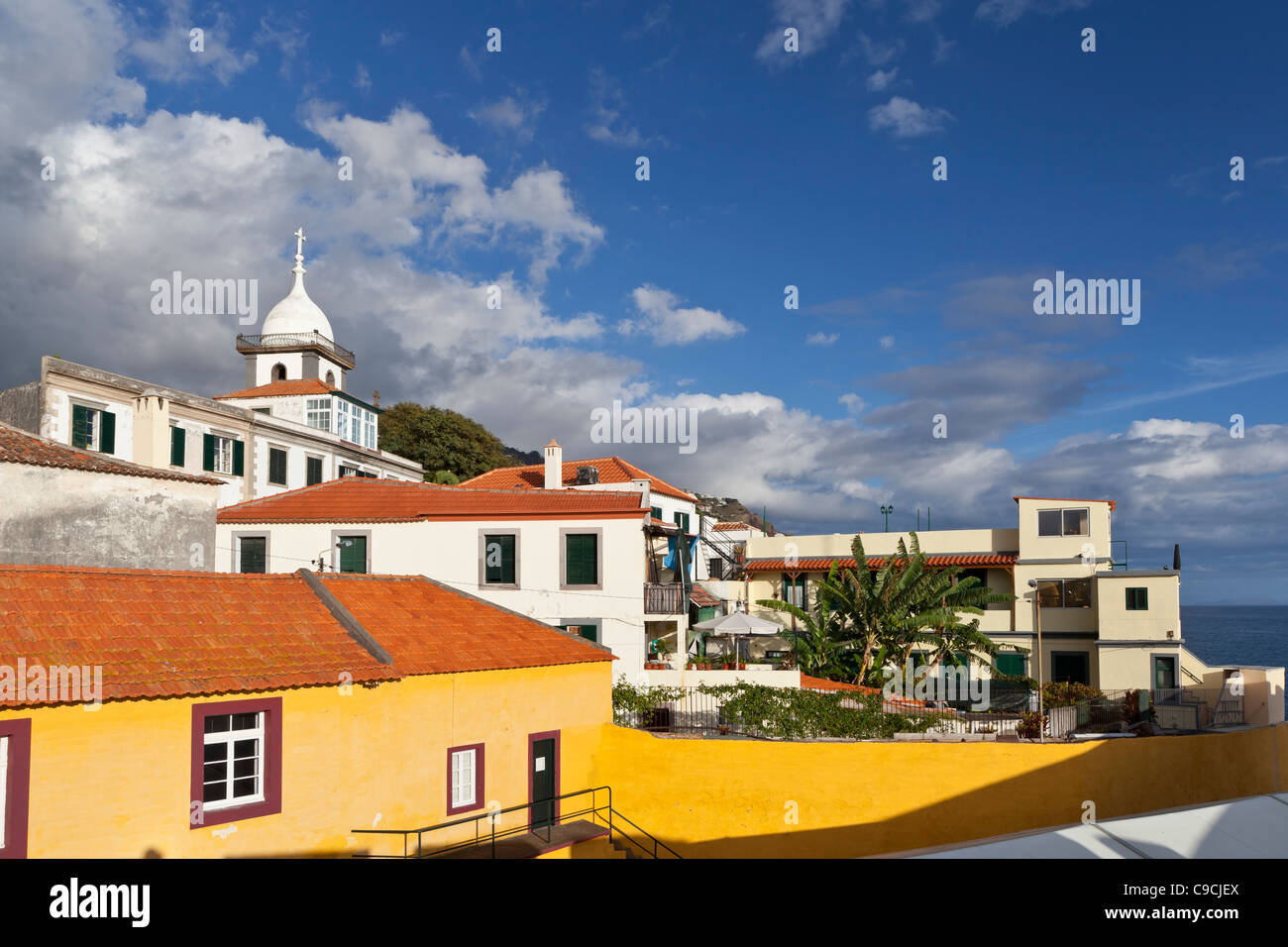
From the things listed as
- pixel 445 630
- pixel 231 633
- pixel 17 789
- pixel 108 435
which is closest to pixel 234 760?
pixel 231 633

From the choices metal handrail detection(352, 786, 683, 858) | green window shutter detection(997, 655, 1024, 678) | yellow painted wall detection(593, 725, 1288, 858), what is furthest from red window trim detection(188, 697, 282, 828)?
green window shutter detection(997, 655, 1024, 678)

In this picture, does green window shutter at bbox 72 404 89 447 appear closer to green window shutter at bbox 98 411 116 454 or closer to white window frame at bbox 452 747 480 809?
green window shutter at bbox 98 411 116 454

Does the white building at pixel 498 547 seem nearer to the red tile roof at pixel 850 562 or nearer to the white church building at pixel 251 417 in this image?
the white church building at pixel 251 417

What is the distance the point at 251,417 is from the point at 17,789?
94.6 ft

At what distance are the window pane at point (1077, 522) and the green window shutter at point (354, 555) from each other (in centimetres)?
2831

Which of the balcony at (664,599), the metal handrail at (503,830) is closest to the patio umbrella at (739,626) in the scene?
the balcony at (664,599)

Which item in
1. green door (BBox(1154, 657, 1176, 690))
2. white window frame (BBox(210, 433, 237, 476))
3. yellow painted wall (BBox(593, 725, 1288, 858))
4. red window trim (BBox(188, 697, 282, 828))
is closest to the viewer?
red window trim (BBox(188, 697, 282, 828))

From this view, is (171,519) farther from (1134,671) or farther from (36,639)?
(1134,671)

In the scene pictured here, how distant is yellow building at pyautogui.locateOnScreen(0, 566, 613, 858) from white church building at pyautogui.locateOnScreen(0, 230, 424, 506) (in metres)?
10.2

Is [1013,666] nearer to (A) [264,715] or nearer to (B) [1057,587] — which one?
(B) [1057,587]

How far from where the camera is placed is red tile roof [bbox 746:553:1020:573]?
3825cm
